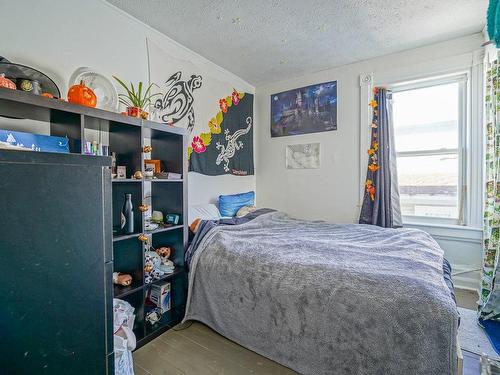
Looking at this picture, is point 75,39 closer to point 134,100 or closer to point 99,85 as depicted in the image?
point 99,85

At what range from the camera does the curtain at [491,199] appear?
1.94 m

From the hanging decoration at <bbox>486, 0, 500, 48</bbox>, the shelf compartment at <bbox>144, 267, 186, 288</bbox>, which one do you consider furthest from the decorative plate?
the hanging decoration at <bbox>486, 0, 500, 48</bbox>

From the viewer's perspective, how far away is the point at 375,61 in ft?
9.43

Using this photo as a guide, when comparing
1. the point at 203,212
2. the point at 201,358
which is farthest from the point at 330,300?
the point at 203,212

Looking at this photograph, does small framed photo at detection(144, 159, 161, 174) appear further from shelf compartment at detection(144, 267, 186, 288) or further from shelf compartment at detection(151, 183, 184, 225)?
shelf compartment at detection(144, 267, 186, 288)

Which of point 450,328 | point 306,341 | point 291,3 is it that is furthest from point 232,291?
point 291,3

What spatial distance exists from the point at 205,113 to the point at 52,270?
2.45 m

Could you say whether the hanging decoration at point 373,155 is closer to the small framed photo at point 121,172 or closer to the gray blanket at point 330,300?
the gray blanket at point 330,300

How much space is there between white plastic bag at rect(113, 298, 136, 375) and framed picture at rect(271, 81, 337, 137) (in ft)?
9.00

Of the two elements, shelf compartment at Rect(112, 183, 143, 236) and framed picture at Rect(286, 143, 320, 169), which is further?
framed picture at Rect(286, 143, 320, 169)

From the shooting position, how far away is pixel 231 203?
2936 mm

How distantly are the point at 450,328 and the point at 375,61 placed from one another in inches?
110

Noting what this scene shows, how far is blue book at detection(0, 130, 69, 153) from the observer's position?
1.20 m

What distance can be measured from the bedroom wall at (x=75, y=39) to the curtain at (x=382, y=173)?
224 centimetres
